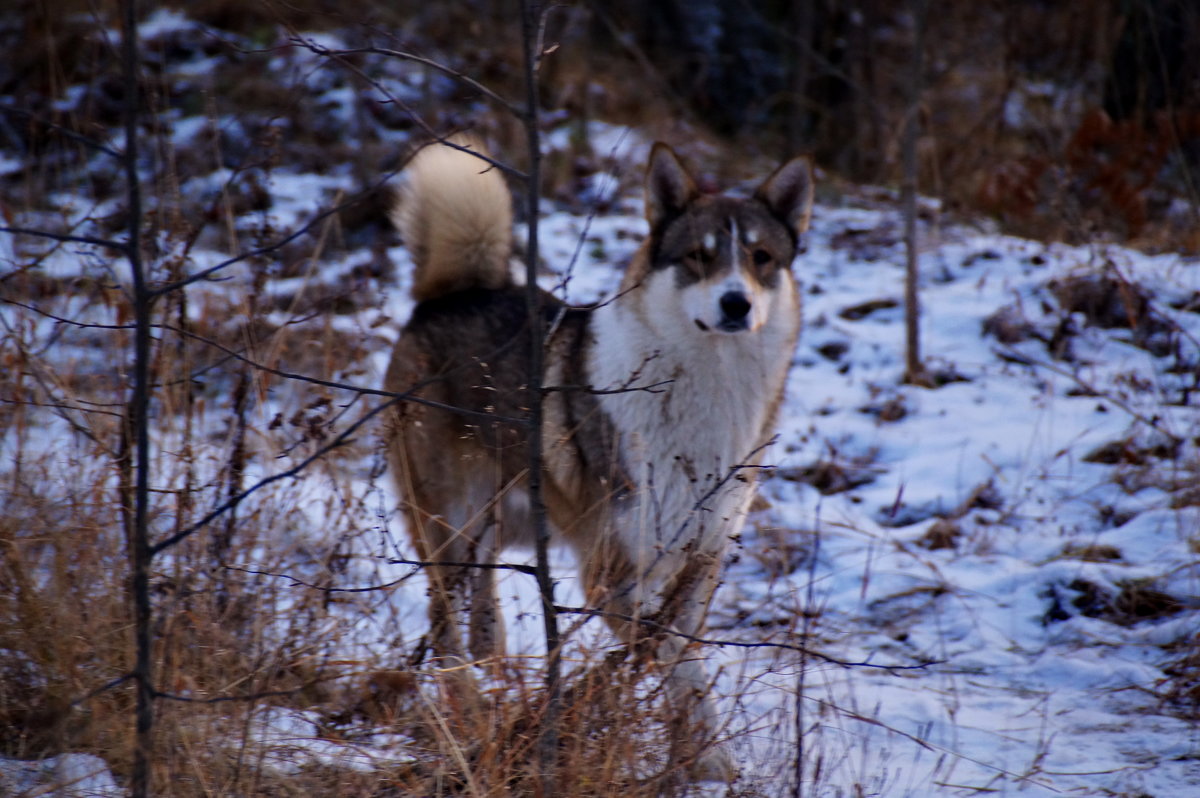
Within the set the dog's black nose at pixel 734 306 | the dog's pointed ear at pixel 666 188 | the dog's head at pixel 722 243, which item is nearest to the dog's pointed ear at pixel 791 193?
the dog's head at pixel 722 243

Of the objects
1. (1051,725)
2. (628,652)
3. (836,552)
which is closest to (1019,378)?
(836,552)

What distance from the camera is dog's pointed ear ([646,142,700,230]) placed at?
3.45 metres

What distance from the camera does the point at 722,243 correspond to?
11.1ft

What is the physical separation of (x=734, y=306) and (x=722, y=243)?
0.34 m

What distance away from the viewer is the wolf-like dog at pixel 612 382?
304 cm

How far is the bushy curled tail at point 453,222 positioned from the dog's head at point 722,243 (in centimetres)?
68

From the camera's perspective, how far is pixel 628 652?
7.38 ft

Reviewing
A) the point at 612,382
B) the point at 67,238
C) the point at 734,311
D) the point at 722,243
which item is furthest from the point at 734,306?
the point at 67,238

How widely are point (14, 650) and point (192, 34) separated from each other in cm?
996

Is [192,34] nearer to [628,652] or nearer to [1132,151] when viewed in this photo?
[1132,151]

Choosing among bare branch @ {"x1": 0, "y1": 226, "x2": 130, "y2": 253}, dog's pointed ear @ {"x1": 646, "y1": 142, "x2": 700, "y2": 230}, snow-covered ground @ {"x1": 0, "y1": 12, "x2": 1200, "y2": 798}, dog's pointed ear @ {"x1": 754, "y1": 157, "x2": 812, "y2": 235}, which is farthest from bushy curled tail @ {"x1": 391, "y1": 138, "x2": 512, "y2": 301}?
bare branch @ {"x1": 0, "y1": 226, "x2": 130, "y2": 253}

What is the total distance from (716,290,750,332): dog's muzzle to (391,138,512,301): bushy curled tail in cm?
116

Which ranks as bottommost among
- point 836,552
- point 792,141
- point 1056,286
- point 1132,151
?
point 836,552

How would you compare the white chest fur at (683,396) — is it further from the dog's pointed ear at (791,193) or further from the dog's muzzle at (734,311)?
the dog's pointed ear at (791,193)
